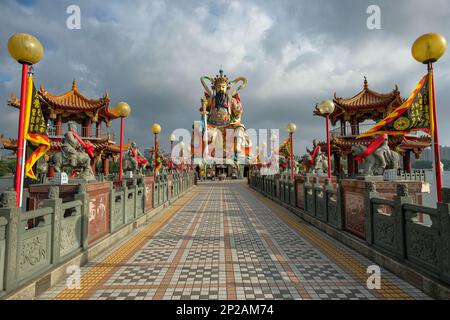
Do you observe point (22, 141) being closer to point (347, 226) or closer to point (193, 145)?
point (347, 226)

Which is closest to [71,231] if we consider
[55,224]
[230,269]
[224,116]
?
[55,224]

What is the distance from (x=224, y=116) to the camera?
1527 inches

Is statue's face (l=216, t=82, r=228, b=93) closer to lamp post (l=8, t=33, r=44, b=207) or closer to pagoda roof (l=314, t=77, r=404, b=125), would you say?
pagoda roof (l=314, t=77, r=404, b=125)

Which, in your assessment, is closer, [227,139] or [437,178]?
[437,178]

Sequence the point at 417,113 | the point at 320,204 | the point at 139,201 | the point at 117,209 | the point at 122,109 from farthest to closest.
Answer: the point at 139,201
the point at 122,109
the point at 320,204
the point at 117,209
the point at 417,113

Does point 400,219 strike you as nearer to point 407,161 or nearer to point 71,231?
point 71,231

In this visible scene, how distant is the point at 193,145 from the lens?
40875 millimetres

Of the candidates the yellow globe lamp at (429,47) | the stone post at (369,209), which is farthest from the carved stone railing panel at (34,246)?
the yellow globe lamp at (429,47)

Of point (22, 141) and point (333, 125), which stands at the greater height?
point (333, 125)

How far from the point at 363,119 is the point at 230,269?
2618cm

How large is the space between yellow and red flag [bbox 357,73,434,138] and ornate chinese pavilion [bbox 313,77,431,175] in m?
18.5

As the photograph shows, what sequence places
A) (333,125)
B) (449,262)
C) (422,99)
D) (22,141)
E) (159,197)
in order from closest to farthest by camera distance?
(449,262)
(22,141)
(422,99)
(159,197)
(333,125)
